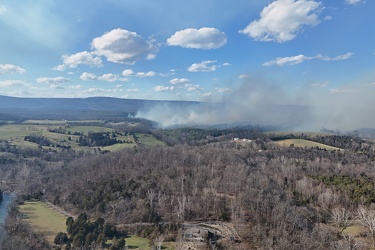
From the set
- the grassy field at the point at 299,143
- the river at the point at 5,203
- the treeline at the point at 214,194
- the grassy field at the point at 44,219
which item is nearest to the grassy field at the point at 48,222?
the grassy field at the point at 44,219

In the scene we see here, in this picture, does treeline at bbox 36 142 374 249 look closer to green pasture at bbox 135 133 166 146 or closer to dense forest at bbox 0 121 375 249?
dense forest at bbox 0 121 375 249

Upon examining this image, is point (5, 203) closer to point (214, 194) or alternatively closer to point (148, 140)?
point (214, 194)

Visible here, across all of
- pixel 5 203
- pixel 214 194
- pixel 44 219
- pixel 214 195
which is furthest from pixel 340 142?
pixel 5 203

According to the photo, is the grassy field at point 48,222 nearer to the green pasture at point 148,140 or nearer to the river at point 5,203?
Answer: the river at point 5,203

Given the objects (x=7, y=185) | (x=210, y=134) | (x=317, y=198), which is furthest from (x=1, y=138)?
(x=317, y=198)

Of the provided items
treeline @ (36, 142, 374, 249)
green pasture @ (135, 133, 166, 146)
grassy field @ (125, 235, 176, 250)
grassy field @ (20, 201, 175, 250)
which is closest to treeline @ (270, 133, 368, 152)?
treeline @ (36, 142, 374, 249)

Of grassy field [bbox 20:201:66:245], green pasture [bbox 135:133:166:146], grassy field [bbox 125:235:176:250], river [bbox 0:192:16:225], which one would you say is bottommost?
river [bbox 0:192:16:225]

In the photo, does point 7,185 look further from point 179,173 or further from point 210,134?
point 210,134
